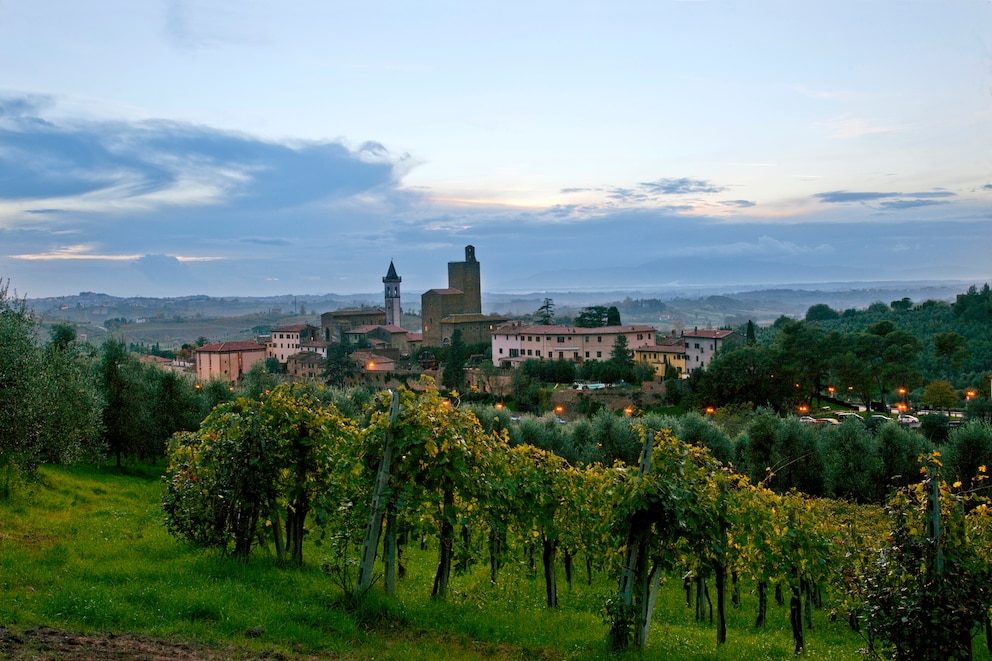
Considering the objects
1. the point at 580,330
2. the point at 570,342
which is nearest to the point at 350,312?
the point at 580,330

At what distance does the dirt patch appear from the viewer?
575 cm

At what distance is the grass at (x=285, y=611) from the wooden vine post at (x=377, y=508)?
0.29 m

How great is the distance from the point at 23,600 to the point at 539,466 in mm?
5953

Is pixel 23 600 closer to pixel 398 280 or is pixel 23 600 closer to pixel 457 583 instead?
pixel 457 583

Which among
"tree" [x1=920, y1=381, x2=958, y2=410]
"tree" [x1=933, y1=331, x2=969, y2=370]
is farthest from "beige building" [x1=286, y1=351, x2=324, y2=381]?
"tree" [x1=933, y1=331, x2=969, y2=370]

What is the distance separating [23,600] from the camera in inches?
275

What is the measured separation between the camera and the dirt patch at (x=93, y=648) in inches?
226

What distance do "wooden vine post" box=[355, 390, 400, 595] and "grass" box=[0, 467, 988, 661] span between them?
286 mm

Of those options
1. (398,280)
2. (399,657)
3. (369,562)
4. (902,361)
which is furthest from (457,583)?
(398,280)

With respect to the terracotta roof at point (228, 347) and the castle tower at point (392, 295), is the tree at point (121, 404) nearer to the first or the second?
the terracotta roof at point (228, 347)

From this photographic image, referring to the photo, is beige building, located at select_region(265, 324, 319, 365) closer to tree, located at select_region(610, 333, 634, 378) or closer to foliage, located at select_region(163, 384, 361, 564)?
tree, located at select_region(610, 333, 634, 378)

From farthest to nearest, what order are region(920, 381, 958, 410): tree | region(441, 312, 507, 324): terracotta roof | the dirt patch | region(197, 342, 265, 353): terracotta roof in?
region(441, 312, 507, 324): terracotta roof
region(197, 342, 265, 353): terracotta roof
region(920, 381, 958, 410): tree
the dirt patch

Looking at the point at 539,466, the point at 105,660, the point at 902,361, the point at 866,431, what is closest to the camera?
the point at 105,660

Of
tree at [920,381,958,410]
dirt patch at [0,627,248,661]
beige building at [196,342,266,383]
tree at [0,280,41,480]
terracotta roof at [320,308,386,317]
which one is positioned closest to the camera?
dirt patch at [0,627,248,661]
